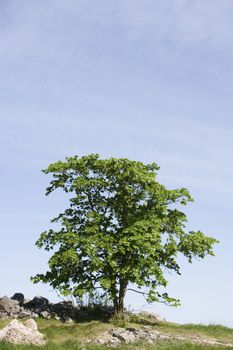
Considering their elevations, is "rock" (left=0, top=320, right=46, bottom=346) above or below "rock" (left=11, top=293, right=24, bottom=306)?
below

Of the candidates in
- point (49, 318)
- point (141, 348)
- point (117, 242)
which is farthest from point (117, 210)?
point (141, 348)

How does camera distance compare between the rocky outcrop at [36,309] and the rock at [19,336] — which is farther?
the rocky outcrop at [36,309]

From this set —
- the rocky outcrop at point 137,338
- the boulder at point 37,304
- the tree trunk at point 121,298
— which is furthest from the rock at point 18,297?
the rocky outcrop at point 137,338

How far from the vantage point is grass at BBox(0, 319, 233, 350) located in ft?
94.5

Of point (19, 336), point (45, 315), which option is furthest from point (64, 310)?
point (19, 336)

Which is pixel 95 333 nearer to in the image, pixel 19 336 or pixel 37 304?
pixel 19 336

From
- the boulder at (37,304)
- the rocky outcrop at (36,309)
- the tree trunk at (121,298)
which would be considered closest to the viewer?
the tree trunk at (121,298)

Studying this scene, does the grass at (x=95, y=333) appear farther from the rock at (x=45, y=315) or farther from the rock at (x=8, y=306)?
the rock at (x=8, y=306)

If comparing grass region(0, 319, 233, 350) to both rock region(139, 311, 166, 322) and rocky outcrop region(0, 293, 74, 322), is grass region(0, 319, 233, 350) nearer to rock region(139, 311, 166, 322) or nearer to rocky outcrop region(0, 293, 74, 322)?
rock region(139, 311, 166, 322)

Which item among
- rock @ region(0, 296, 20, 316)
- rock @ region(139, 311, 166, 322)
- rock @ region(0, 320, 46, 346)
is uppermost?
rock @ region(139, 311, 166, 322)

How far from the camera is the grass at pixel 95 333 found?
28.8m

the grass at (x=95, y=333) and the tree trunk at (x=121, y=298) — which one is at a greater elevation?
the tree trunk at (x=121, y=298)

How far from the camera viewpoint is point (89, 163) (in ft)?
136

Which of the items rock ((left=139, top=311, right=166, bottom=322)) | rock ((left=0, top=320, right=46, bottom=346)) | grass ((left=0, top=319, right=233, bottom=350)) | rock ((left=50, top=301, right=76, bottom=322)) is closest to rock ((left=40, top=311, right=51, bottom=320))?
rock ((left=50, top=301, right=76, bottom=322))
